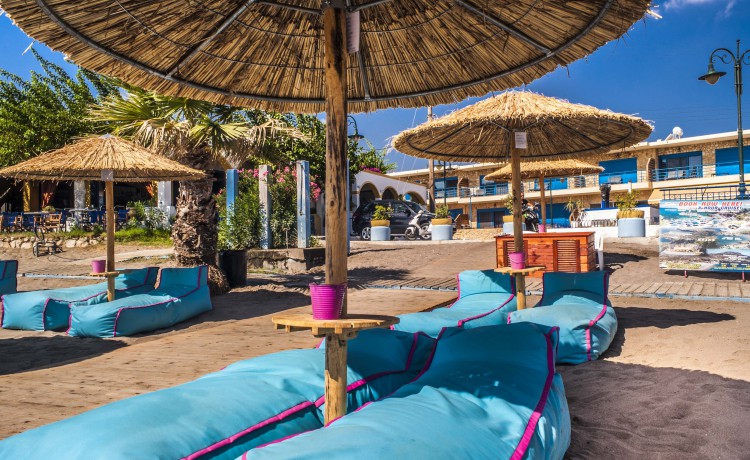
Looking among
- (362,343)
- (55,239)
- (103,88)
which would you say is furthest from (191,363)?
(103,88)

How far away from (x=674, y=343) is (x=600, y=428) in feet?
7.66

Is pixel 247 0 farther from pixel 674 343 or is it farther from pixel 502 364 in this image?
pixel 674 343

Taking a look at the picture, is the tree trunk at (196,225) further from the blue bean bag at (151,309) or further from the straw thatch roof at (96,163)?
the blue bean bag at (151,309)

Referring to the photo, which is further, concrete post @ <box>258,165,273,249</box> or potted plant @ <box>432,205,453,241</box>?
potted plant @ <box>432,205,453,241</box>

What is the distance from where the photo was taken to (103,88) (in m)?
23.7

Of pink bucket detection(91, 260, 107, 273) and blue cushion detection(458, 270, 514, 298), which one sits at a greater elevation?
pink bucket detection(91, 260, 107, 273)

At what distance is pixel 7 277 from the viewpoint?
823 centimetres

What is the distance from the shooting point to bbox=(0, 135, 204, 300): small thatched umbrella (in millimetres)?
6949

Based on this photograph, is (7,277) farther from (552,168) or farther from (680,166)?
(680,166)

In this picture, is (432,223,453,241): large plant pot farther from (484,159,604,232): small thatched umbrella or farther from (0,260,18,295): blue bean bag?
(0,260,18,295): blue bean bag

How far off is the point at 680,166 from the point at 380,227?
25096 mm

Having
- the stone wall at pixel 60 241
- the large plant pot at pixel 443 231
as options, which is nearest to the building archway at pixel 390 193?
the large plant pot at pixel 443 231

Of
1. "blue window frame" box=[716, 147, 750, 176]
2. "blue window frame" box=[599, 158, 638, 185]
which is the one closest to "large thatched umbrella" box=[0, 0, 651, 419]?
"blue window frame" box=[599, 158, 638, 185]

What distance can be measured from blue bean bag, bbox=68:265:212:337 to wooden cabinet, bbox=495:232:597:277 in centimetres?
573
